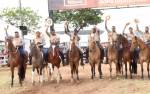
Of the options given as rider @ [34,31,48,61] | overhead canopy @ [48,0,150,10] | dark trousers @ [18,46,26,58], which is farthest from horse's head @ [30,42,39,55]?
overhead canopy @ [48,0,150,10]

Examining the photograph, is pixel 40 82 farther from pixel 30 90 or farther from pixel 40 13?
pixel 40 13

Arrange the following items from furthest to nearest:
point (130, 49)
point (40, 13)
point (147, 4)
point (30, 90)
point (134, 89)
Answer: point (40, 13), point (147, 4), point (130, 49), point (30, 90), point (134, 89)

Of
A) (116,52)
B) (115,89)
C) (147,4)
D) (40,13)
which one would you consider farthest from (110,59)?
(40,13)

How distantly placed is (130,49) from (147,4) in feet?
51.5

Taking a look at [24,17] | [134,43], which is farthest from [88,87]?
[24,17]

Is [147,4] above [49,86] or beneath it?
above

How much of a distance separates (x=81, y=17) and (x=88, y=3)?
18222 millimetres

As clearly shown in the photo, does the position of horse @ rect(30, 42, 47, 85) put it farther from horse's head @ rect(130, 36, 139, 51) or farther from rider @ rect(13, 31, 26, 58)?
horse's head @ rect(130, 36, 139, 51)

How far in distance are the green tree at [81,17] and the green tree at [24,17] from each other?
2551 mm

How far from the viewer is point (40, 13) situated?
62.4 metres

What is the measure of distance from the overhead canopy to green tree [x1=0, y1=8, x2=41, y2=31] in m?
16.9

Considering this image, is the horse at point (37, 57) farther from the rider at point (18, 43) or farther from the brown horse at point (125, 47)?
the brown horse at point (125, 47)

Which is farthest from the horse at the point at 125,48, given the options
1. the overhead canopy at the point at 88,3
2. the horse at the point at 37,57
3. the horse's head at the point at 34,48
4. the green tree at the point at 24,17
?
the green tree at the point at 24,17

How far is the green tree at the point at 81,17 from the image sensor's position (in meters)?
58.2
